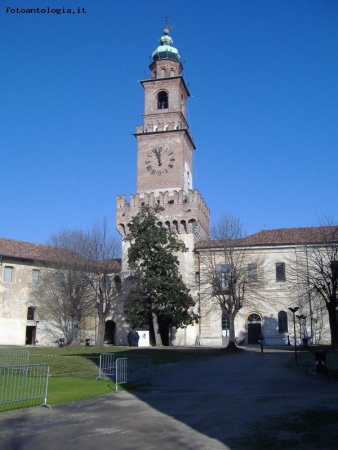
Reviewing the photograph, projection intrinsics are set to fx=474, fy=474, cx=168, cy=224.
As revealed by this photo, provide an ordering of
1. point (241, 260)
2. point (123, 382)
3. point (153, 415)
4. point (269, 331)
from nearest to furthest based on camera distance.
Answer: point (153, 415) → point (123, 382) → point (241, 260) → point (269, 331)

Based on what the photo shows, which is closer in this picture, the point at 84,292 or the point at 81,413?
the point at 81,413

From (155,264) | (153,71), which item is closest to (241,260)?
(155,264)

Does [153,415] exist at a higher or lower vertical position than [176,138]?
lower

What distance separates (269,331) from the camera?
42.3 meters

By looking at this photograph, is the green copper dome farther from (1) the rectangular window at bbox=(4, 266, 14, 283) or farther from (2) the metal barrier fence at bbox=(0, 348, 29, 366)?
(2) the metal barrier fence at bbox=(0, 348, 29, 366)

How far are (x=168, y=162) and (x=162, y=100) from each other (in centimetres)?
776

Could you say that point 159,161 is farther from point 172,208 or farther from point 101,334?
point 101,334

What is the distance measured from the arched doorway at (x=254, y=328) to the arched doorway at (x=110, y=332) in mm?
13251

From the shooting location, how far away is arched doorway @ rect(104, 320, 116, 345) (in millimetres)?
46625

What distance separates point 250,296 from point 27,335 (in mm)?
20832

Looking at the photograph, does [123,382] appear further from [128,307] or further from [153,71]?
[153,71]

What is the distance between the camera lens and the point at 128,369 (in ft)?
53.0

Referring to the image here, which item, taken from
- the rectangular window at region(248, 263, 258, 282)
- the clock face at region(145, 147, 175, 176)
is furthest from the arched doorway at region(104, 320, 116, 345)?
the clock face at region(145, 147, 175, 176)

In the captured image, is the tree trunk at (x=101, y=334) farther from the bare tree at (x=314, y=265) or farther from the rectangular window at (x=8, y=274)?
the bare tree at (x=314, y=265)
